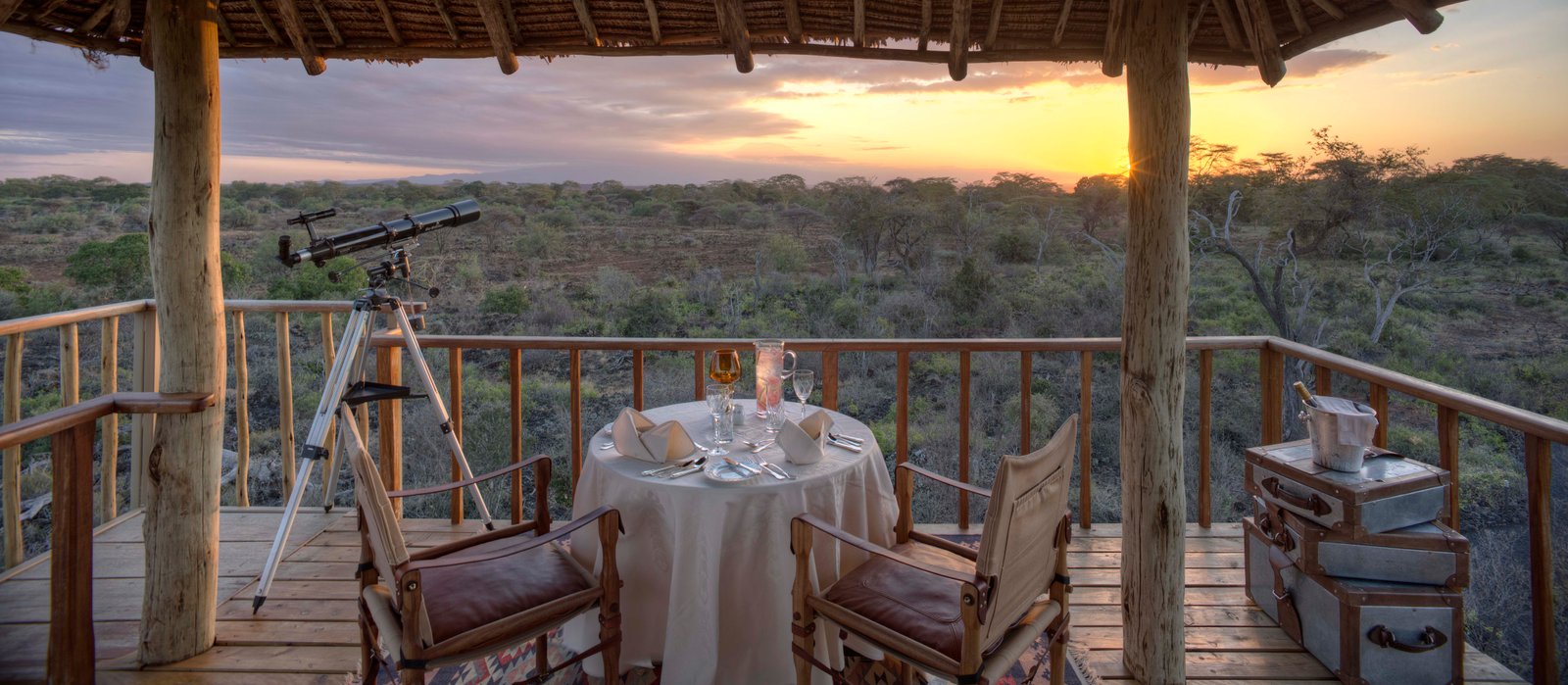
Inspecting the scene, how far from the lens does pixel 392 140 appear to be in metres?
11.6

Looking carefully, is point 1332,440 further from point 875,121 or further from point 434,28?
point 875,121

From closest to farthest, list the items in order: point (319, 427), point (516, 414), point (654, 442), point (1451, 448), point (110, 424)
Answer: point (654, 442), point (1451, 448), point (319, 427), point (110, 424), point (516, 414)

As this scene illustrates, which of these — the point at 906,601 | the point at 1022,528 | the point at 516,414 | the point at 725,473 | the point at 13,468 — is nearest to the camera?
the point at 1022,528

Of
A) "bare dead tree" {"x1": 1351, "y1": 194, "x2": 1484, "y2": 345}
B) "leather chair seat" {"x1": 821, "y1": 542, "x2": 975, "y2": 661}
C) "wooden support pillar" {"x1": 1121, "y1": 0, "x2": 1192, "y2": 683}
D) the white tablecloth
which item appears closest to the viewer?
"leather chair seat" {"x1": 821, "y1": 542, "x2": 975, "y2": 661}

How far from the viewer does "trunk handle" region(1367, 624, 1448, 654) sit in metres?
2.32

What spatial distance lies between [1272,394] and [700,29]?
288 centimetres

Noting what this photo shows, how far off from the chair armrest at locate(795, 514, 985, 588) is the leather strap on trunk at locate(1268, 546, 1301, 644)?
1.51m

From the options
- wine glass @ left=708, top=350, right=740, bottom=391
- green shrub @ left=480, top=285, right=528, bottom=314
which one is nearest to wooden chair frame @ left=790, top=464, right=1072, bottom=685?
wine glass @ left=708, top=350, right=740, bottom=391

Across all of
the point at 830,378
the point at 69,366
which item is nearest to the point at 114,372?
the point at 69,366

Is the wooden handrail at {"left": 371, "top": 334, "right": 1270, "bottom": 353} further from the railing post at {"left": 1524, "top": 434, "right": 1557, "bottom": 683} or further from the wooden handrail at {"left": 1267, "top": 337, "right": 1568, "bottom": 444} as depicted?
the railing post at {"left": 1524, "top": 434, "right": 1557, "bottom": 683}

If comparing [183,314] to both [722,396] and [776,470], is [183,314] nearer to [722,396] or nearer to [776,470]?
[722,396]

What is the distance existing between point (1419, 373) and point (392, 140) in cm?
1363

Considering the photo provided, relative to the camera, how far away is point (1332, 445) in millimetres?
2506

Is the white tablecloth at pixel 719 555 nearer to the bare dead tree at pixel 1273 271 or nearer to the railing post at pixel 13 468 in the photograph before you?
the railing post at pixel 13 468
